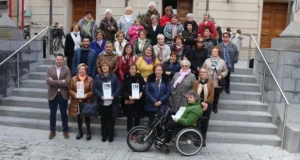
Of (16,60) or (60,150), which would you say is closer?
(60,150)

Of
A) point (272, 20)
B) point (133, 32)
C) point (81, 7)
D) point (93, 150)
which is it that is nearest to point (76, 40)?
point (133, 32)

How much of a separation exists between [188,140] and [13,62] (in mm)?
5367

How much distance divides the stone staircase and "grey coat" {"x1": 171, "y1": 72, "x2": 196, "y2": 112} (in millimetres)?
1077

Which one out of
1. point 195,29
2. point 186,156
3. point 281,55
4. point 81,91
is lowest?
point 186,156

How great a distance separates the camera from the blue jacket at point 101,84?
669 centimetres

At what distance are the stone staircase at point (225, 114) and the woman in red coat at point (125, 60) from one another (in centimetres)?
116

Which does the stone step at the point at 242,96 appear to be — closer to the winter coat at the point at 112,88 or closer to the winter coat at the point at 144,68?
the winter coat at the point at 144,68

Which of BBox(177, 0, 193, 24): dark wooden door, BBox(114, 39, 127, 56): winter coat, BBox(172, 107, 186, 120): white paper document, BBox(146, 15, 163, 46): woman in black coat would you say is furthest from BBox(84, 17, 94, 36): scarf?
BBox(177, 0, 193, 24): dark wooden door

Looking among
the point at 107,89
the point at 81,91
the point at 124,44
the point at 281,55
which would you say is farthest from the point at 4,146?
the point at 281,55

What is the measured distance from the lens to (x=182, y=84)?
6.72 metres

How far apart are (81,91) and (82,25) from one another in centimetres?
288

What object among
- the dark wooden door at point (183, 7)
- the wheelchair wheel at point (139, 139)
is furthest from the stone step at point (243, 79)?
the dark wooden door at point (183, 7)

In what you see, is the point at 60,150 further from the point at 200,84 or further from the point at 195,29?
the point at 195,29

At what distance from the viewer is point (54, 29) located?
36.9 ft
